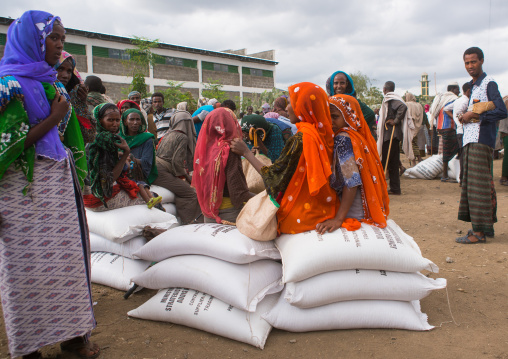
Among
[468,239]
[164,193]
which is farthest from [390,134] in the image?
[164,193]

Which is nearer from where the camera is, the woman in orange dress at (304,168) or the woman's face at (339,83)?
the woman in orange dress at (304,168)

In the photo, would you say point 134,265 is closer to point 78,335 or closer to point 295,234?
point 78,335

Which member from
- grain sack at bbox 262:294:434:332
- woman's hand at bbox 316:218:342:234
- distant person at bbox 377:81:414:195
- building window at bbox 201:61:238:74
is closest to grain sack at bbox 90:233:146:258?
grain sack at bbox 262:294:434:332

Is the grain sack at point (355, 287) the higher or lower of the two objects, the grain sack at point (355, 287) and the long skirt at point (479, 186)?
the lower

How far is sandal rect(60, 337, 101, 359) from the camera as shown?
7.50ft

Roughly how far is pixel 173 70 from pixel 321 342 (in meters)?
27.8

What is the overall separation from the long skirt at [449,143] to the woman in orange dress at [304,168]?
5976 mm

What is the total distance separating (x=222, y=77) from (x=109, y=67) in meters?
9.65

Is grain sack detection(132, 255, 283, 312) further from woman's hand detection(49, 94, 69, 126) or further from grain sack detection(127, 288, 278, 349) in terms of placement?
woman's hand detection(49, 94, 69, 126)

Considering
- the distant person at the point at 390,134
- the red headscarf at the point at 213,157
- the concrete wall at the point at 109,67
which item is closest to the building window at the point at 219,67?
the concrete wall at the point at 109,67

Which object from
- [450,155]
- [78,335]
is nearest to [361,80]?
[450,155]

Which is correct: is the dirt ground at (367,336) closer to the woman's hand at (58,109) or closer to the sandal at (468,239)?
the sandal at (468,239)

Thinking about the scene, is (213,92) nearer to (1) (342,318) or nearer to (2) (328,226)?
(2) (328,226)

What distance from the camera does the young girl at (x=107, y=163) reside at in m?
3.37
